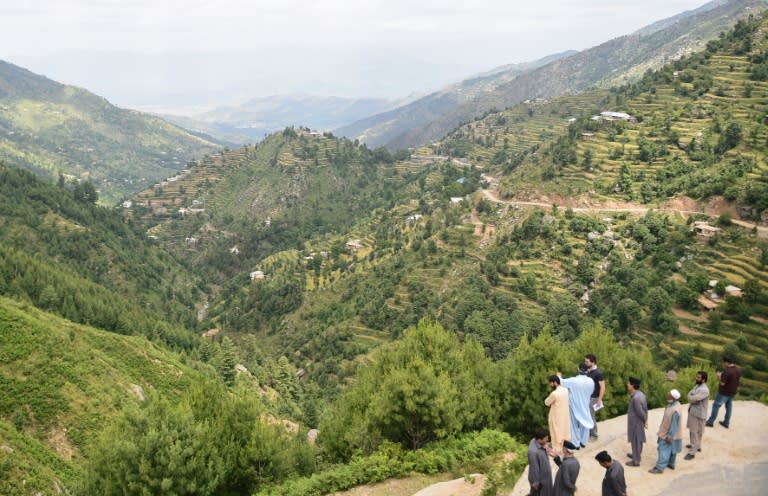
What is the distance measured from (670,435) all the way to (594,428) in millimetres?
3105

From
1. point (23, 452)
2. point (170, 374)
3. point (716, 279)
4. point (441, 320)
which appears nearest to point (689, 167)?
point (716, 279)

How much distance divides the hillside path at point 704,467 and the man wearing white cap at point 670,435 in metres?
0.32

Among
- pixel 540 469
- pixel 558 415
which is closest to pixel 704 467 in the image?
pixel 558 415

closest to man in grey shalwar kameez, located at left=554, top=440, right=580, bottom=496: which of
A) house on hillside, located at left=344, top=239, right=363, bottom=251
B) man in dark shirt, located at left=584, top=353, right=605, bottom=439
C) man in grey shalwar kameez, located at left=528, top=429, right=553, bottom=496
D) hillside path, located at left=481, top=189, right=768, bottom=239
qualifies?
man in grey shalwar kameez, located at left=528, top=429, right=553, bottom=496

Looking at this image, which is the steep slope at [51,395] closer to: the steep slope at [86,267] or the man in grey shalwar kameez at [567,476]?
the steep slope at [86,267]

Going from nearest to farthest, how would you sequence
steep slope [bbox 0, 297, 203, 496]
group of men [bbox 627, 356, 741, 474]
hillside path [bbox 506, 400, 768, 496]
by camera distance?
hillside path [bbox 506, 400, 768, 496] < group of men [bbox 627, 356, 741, 474] < steep slope [bbox 0, 297, 203, 496]

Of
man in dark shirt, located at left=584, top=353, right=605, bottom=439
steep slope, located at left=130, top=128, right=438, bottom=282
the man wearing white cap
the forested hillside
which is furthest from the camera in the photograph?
steep slope, located at left=130, top=128, right=438, bottom=282

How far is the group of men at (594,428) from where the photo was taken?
1216 cm

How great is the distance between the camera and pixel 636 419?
49.9 ft

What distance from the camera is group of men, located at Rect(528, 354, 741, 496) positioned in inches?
479

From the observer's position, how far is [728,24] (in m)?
200

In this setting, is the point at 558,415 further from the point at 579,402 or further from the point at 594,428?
the point at 594,428

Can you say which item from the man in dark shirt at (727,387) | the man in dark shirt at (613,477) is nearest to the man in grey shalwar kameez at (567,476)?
the man in dark shirt at (613,477)

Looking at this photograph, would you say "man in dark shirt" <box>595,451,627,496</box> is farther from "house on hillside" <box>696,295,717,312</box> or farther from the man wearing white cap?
"house on hillside" <box>696,295,717,312</box>
